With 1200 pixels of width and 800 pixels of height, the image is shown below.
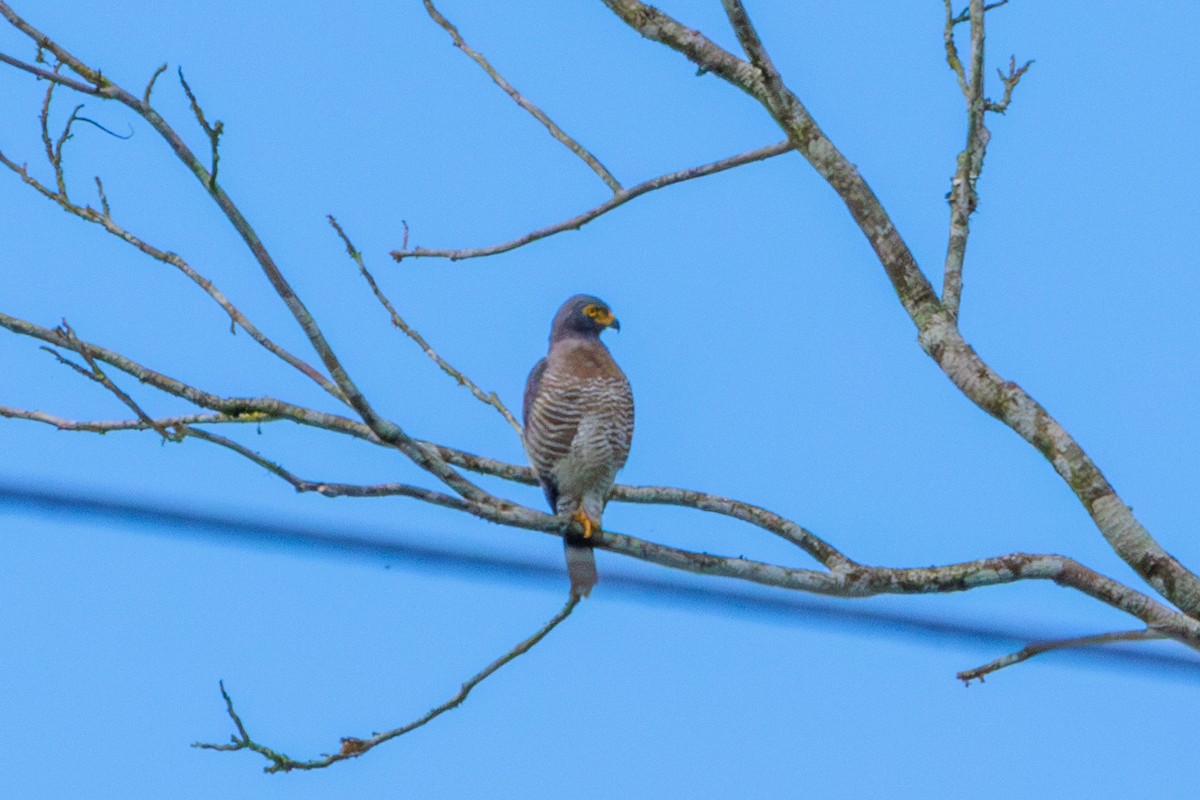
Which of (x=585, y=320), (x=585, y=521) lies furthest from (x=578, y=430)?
(x=585, y=320)

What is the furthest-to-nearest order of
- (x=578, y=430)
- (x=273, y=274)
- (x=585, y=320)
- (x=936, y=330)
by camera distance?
1. (x=585, y=320)
2. (x=578, y=430)
3. (x=936, y=330)
4. (x=273, y=274)

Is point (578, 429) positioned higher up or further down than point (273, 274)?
higher up

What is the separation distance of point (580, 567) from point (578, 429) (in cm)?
224

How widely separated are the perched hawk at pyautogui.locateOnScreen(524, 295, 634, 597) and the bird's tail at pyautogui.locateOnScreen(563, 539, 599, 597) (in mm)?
601

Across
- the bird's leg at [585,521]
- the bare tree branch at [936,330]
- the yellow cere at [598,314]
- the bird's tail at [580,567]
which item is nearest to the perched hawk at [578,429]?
the bird's leg at [585,521]

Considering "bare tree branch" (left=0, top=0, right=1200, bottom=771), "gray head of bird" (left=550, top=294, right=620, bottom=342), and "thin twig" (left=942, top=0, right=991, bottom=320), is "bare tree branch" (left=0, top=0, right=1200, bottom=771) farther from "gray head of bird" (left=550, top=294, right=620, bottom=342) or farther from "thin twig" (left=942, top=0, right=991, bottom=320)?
"gray head of bird" (left=550, top=294, right=620, bottom=342)

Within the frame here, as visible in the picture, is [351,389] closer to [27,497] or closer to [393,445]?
[393,445]

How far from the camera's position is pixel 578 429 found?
23.3 ft

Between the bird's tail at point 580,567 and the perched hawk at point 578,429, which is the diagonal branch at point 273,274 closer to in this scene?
the bird's tail at point 580,567

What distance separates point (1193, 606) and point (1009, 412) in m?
0.86

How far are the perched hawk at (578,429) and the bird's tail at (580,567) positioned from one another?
1.97ft

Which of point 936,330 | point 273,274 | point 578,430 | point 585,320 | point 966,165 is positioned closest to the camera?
point 273,274

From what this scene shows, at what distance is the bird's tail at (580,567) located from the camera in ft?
12.8

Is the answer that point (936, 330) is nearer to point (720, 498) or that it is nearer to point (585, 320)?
point (720, 498)
